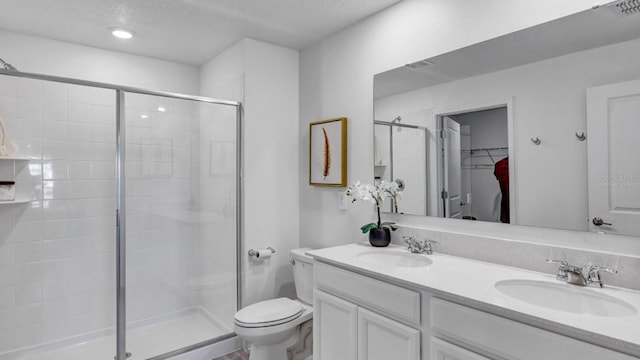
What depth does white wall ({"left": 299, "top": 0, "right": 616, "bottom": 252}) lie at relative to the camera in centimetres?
165

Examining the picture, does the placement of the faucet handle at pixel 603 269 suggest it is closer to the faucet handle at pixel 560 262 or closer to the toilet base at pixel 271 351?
the faucet handle at pixel 560 262

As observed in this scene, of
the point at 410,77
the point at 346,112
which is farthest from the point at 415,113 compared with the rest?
the point at 346,112

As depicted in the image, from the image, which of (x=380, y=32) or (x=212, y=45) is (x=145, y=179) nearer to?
(x=212, y=45)

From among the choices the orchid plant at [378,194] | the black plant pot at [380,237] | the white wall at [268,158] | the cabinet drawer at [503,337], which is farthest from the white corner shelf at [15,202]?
the cabinet drawer at [503,337]

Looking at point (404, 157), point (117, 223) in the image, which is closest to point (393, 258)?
point (404, 157)

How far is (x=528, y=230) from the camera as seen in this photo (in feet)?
5.18

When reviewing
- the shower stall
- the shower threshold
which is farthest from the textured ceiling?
the shower threshold

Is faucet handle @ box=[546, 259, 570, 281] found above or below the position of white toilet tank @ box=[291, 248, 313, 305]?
above

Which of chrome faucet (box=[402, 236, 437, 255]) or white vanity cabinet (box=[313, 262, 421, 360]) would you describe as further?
chrome faucet (box=[402, 236, 437, 255])

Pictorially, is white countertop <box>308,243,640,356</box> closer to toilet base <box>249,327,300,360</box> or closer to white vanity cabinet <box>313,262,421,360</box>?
white vanity cabinet <box>313,262,421,360</box>

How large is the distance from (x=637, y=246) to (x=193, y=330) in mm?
2693

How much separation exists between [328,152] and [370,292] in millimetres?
1197

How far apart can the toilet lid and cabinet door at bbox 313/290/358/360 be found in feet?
0.99

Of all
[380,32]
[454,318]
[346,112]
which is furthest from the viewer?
[346,112]
